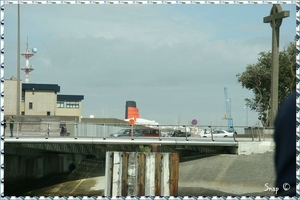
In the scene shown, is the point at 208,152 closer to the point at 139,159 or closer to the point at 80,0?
the point at 139,159

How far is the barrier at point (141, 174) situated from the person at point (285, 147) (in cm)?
1101

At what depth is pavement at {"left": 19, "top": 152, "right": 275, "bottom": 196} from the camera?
56.1 ft

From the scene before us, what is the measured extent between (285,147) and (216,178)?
21.3m

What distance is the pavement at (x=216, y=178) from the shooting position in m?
17.1

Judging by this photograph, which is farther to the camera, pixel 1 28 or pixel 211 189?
pixel 211 189

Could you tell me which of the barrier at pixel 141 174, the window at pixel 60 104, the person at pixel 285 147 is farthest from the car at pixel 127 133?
the person at pixel 285 147

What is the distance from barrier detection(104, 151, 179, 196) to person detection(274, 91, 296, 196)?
11008mm

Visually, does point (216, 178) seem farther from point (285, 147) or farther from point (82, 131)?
point (285, 147)

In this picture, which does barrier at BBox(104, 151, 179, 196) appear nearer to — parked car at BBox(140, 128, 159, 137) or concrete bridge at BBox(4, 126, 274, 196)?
concrete bridge at BBox(4, 126, 274, 196)

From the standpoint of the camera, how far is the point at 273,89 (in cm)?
2652

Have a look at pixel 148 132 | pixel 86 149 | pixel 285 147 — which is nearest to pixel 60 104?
pixel 148 132

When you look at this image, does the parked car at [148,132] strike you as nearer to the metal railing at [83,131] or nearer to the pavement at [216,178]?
the metal railing at [83,131]

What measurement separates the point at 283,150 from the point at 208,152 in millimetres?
26561

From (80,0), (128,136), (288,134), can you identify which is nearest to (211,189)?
(128,136)
